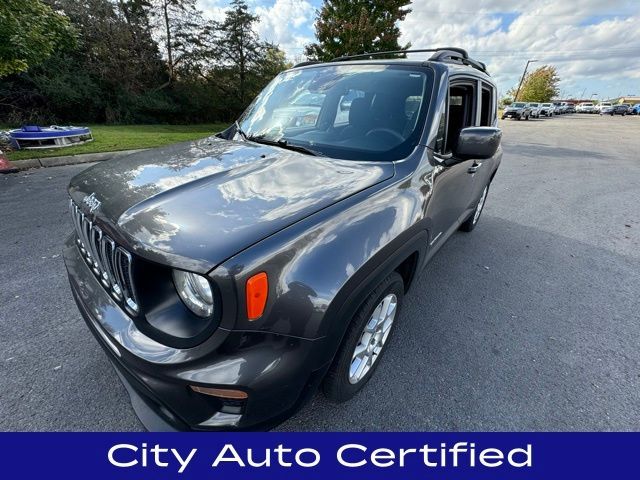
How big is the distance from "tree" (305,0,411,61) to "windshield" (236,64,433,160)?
16.0 m

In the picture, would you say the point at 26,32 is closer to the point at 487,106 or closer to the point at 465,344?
the point at 487,106

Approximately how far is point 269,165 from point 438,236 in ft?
4.70

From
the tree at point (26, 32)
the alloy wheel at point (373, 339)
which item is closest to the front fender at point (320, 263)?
the alloy wheel at point (373, 339)

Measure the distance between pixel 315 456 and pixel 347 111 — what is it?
2248mm

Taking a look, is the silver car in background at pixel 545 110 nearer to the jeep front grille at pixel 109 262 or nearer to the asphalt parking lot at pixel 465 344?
the asphalt parking lot at pixel 465 344

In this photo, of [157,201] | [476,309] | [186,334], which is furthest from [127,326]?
[476,309]

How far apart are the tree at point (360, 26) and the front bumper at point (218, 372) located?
18.1 metres

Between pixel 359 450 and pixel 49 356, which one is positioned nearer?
pixel 359 450

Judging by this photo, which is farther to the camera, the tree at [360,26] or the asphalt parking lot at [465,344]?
the tree at [360,26]

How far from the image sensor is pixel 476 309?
291 cm

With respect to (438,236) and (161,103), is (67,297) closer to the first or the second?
(438,236)

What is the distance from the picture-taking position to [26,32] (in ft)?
20.1

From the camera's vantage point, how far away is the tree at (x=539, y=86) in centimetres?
5872

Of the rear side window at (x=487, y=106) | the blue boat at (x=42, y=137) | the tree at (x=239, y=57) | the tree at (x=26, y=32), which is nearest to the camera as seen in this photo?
the rear side window at (x=487, y=106)
